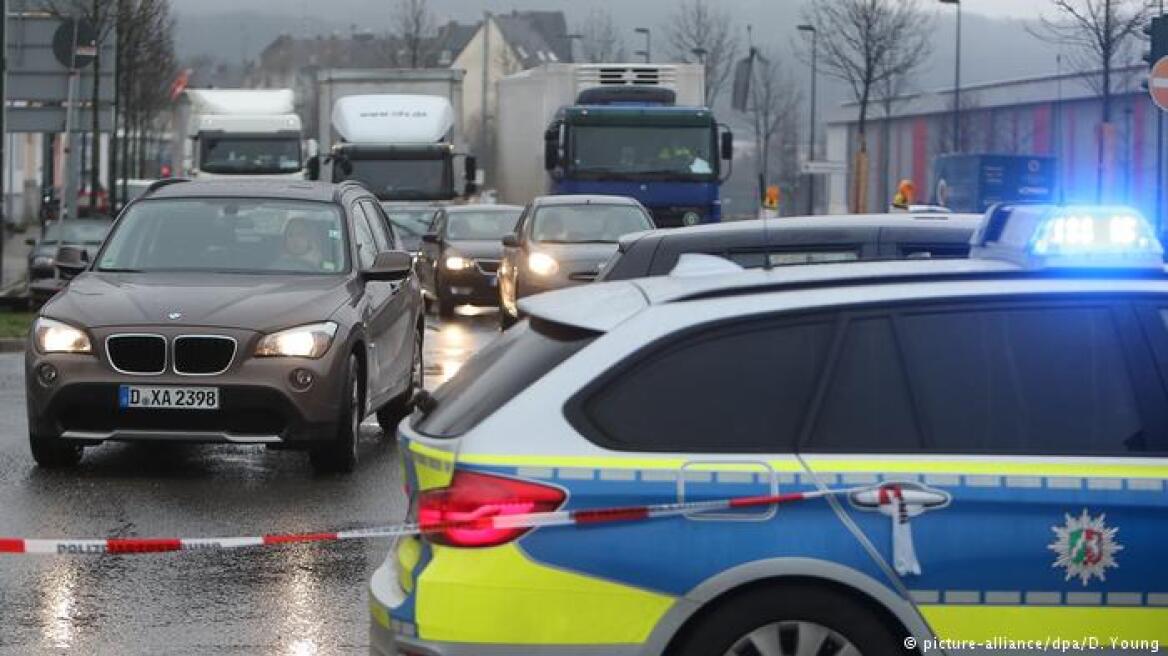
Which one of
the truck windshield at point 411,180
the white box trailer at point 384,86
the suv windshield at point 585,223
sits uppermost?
the white box trailer at point 384,86

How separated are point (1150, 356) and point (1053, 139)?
80.8 metres

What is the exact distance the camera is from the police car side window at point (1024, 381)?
5578 millimetres

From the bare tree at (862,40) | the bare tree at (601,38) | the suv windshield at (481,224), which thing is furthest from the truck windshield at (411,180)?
the bare tree at (601,38)

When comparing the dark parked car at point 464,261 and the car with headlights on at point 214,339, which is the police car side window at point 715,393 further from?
the dark parked car at point 464,261

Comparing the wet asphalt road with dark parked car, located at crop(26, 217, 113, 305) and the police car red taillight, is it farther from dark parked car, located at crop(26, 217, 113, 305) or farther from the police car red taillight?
dark parked car, located at crop(26, 217, 113, 305)

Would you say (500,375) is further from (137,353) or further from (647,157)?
(647,157)

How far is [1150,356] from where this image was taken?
570 centimetres

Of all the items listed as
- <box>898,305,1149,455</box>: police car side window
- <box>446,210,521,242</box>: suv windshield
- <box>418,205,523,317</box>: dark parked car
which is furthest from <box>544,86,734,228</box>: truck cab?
<box>898,305,1149,455</box>: police car side window

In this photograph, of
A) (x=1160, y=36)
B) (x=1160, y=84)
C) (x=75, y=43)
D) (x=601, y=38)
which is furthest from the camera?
(x=601, y=38)

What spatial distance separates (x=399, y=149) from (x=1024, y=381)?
108ft

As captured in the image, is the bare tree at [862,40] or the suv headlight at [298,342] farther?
the bare tree at [862,40]

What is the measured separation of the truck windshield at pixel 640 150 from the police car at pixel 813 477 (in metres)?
27.9

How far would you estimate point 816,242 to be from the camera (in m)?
10.5

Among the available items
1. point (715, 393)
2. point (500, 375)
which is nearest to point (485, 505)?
point (500, 375)
